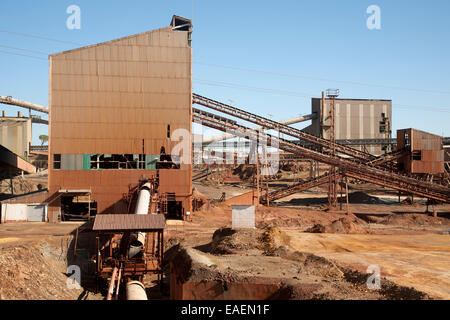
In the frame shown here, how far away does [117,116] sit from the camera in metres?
39.6

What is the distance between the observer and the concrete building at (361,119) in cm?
8325

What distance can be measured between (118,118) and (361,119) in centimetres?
5634

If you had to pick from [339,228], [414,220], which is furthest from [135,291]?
[414,220]

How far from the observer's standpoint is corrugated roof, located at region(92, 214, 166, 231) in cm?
2194

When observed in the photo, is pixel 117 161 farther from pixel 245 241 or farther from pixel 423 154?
pixel 423 154

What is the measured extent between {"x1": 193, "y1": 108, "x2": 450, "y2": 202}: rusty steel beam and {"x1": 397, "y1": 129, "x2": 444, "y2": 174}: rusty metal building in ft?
9.49

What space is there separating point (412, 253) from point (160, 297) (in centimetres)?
1498

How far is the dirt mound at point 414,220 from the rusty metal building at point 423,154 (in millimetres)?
7174

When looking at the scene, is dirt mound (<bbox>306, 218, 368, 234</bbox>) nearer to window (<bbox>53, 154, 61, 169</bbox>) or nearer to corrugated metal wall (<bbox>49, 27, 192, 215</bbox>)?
corrugated metal wall (<bbox>49, 27, 192, 215</bbox>)

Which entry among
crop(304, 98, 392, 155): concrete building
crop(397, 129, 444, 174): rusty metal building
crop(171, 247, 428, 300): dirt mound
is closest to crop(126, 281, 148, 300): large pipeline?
crop(171, 247, 428, 300): dirt mound

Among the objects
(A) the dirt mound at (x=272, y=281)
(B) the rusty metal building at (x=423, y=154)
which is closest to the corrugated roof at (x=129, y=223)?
(A) the dirt mound at (x=272, y=281)

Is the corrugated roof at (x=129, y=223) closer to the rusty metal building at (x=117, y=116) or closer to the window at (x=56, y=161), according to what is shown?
the rusty metal building at (x=117, y=116)

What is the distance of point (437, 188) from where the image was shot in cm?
4772
